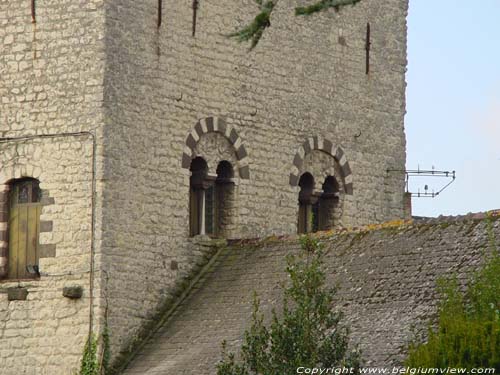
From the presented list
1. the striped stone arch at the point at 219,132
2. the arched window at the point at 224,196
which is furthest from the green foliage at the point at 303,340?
the arched window at the point at 224,196

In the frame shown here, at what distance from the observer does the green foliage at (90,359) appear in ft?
101

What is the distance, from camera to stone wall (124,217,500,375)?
27.1m

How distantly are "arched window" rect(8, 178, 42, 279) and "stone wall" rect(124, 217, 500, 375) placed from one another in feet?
7.91

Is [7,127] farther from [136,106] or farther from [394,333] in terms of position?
[394,333]

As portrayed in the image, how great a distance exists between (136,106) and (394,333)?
7334 mm

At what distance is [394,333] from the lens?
26.7m

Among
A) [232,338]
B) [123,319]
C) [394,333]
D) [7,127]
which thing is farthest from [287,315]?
[7,127]

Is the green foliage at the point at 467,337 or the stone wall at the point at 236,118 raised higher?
the stone wall at the point at 236,118

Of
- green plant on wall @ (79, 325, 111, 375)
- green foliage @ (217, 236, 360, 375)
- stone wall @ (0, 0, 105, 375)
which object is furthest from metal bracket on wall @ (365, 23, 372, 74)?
green foliage @ (217, 236, 360, 375)

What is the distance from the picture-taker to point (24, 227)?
32.3 meters

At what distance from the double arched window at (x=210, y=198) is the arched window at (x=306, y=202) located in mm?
2062

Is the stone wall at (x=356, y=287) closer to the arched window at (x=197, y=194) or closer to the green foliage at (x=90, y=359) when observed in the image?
the green foliage at (x=90, y=359)

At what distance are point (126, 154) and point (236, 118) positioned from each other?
2.93 meters

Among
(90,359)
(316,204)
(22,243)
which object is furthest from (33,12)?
(316,204)
